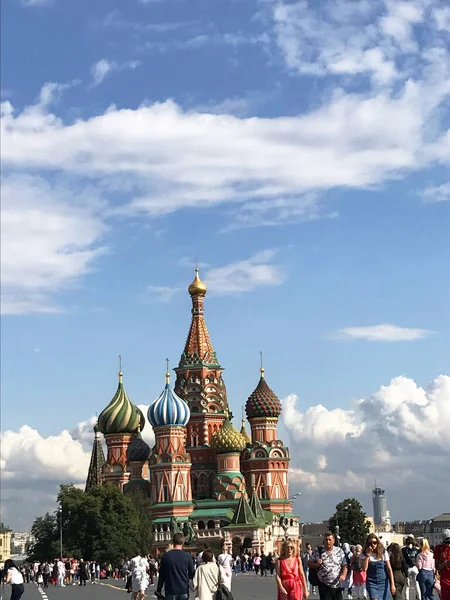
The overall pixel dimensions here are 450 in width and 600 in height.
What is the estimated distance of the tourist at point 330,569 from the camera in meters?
14.9

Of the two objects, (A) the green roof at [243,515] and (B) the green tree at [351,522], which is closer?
(A) the green roof at [243,515]

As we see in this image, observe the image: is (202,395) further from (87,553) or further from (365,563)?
(365,563)

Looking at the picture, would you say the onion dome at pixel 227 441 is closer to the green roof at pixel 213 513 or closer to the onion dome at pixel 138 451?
the green roof at pixel 213 513

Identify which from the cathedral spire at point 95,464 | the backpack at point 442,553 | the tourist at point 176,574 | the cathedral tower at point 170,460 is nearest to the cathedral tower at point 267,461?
the cathedral tower at point 170,460

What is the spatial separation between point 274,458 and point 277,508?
4260mm

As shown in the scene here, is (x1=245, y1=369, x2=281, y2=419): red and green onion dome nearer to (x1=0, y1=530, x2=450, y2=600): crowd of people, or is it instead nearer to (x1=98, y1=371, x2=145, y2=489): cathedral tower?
(x1=98, y1=371, x2=145, y2=489): cathedral tower

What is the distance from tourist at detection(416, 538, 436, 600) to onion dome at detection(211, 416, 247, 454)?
71905 millimetres

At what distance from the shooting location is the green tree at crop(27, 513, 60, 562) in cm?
8450

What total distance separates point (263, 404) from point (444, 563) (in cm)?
8154

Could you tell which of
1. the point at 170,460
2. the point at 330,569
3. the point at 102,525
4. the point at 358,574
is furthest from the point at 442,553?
the point at 170,460

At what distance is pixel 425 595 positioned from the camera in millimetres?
18375

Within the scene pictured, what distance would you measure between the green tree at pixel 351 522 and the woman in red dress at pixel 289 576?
81.2 m

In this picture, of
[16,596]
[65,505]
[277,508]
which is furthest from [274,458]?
[16,596]

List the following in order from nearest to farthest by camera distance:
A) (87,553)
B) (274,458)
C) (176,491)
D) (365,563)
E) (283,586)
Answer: (283,586) → (365,563) → (87,553) → (176,491) → (274,458)
